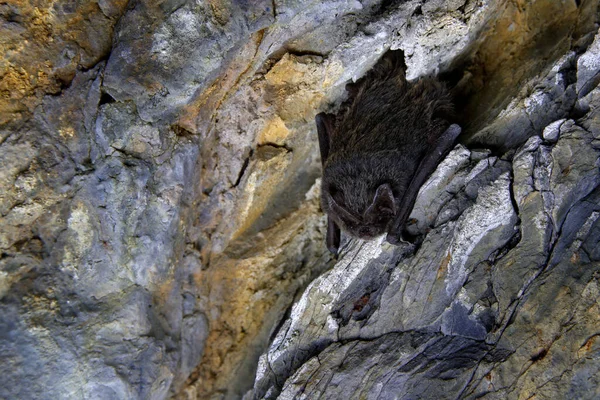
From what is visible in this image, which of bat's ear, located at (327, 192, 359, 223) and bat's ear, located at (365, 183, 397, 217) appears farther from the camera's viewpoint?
bat's ear, located at (327, 192, 359, 223)

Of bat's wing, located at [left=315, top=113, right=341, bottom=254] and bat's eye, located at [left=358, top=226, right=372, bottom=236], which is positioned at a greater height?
bat's wing, located at [left=315, top=113, right=341, bottom=254]

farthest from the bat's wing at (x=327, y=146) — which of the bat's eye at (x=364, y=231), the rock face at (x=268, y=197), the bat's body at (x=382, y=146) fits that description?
the bat's eye at (x=364, y=231)

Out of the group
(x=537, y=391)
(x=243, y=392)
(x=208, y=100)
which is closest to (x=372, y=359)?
(x=537, y=391)

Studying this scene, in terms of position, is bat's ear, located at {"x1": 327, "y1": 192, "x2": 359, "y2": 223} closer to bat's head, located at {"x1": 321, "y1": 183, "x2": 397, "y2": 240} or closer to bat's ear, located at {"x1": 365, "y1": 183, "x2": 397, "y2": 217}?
bat's head, located at {"x1": 321, "y1": 183, "x2": 397, "y2": 240}

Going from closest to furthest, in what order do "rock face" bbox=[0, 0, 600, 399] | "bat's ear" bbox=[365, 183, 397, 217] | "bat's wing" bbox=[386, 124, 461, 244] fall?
"rock face" bbox=[0, 0, 600, 399]
"bat's wing" bbox=[386, 124, 461, 244]
"bat's ear" bbox=[365, 183, 397, 217]

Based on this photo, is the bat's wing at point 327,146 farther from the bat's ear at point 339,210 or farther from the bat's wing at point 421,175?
the bat's wing at point 421,175

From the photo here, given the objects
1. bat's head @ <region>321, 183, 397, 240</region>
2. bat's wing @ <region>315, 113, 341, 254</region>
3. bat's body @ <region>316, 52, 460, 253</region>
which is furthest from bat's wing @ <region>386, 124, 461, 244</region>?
bat's wing @ <region>315, 113, 341, 254</region>

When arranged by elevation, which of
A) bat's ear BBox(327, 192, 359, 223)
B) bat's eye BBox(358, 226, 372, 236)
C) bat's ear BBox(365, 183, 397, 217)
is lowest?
bat's eye BBox(358, 226, 372, 236)

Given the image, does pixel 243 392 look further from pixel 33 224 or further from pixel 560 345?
pixel 560 345
